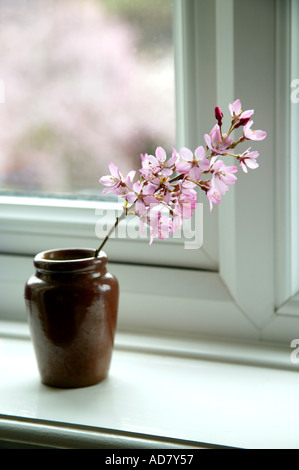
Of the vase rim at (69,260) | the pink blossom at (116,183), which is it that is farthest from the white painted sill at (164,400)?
the pink blossom at (116,183)

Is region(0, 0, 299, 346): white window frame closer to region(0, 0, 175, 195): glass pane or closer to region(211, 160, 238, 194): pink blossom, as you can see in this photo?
region(0, 0, 175, 195): glass pane

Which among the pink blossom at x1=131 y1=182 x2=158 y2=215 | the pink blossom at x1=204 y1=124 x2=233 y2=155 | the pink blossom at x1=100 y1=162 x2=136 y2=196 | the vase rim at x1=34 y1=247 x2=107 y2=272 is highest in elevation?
the pink blossom at x1=204 y1=124 x2=233 y2=155

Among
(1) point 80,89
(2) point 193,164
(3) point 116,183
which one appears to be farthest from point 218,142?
(1) point 80,89

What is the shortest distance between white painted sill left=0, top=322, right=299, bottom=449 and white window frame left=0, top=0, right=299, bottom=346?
0.05m

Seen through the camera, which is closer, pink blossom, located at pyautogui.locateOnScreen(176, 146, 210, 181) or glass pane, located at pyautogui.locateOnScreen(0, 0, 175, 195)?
pink blossom, located at pyautogui.locateOnScreen(176, 146, 210, 181)

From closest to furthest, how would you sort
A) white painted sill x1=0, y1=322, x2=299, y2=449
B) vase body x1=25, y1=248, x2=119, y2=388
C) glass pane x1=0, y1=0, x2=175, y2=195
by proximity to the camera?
white painted sill x1=0, y1=322, x2=299, y2=449 → vase body x1=25, y1=248, x2=119, y2=388 → glass pane x1=0, y1=0, x2=175, y2=195

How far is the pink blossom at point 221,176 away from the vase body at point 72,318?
214mm

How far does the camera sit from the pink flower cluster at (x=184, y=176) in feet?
2.66

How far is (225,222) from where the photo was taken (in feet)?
3.38

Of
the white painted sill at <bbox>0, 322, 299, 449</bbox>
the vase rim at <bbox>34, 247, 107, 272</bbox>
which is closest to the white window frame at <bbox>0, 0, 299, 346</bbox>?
the white painted sill at <bbox>0, 322, 299, 449</bbox>

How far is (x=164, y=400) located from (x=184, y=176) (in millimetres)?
309

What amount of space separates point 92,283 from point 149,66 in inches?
16.3

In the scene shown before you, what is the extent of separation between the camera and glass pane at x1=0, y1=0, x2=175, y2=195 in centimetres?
111
